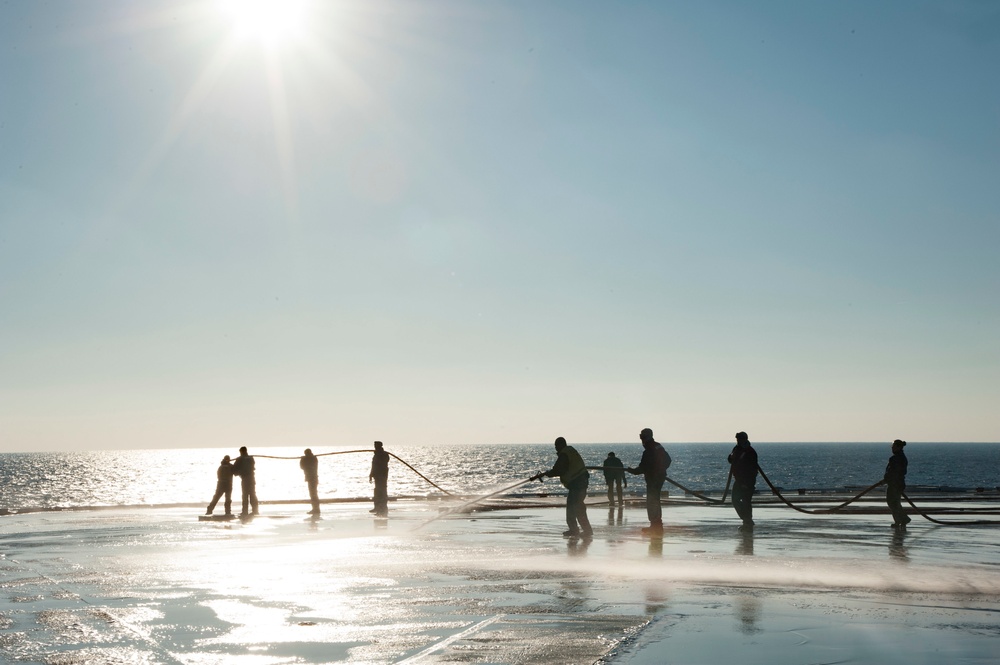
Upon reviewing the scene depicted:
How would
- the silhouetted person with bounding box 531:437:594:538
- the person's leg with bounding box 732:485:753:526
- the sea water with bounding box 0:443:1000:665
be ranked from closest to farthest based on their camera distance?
the sea water with bounding box 0:443:1000:665 < the silhouetted person with bounding box 531:437:594:538 < the person's leg with bounding box 732:485:753:526

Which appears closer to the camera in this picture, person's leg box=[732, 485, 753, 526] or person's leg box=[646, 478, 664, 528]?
person's leg box=[646, 478, 664, 528]

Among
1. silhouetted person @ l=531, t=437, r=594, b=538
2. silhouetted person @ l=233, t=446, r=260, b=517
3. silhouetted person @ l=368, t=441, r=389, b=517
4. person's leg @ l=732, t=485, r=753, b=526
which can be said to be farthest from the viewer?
silhouetted person @ l=368, t=441, r=389, b=517

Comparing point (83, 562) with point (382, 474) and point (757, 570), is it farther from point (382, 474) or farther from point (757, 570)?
point (382, 474)

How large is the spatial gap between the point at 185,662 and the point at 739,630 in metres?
4.50

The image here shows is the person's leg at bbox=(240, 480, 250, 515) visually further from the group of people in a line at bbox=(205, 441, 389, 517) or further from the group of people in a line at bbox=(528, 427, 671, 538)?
the group of people in a line at bbox=(528, 427, 671, 538)

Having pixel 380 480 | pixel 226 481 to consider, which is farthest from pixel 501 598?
pixel 226 481

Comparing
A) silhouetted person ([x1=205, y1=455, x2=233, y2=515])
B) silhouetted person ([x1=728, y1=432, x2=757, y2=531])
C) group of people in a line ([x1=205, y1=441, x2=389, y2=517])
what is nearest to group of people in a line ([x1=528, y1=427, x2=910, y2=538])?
silhouetted person ([x1=728, y1=432, x2=757, y2=531])

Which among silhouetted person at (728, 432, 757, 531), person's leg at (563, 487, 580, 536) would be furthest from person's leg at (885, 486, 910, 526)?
person's leg at (563, 487, 580, 536)

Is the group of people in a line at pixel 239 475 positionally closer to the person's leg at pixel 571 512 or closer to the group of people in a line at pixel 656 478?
the group of people in a line at pixel 656 478

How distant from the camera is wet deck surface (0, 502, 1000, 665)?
279 inches

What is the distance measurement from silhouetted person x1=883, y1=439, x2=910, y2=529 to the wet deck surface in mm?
1591

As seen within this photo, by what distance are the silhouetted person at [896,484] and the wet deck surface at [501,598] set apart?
5.22ft

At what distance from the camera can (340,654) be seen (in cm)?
695

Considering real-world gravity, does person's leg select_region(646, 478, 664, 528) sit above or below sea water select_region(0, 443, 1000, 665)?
above
